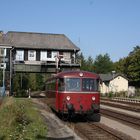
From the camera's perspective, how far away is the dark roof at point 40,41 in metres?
66.3

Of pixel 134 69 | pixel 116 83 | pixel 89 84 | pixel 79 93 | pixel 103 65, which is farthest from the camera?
pixel 103 65

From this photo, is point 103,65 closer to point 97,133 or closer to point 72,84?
point 72,84

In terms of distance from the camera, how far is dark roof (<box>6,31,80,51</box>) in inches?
2611

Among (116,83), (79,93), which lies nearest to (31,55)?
(116,83)

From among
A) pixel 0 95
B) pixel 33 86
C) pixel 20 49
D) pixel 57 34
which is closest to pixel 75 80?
pixel 0 95

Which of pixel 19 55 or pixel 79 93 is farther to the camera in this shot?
pixel 19 55

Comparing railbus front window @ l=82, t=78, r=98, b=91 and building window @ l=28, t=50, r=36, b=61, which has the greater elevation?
building window @ l=28, t=50, r=36, b=61

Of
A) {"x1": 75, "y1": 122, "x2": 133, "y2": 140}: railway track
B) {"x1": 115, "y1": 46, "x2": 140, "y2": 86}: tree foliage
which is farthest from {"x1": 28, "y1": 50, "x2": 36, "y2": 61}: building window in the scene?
{"x1": 75, "y1": 122, "x2": 133, "y2": 140}: railway track

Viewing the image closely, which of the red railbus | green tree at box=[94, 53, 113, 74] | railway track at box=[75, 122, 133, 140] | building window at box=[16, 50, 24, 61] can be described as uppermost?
green tree at box=[94, 53, 113, 74]

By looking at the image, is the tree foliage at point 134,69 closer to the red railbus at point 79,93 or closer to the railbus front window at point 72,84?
the red railbus at point 79,93

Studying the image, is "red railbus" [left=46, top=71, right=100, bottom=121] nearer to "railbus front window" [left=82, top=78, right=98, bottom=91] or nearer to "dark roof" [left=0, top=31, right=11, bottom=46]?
"railbus front window" [left=82, top=78, right=98, bottom=91]

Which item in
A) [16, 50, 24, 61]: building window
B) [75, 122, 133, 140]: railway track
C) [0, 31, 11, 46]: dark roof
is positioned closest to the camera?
[75, 122, 133, 140]: railway track

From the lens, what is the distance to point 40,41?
6856 centimetres

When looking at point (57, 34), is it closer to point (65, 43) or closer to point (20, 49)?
point (65, 43)
